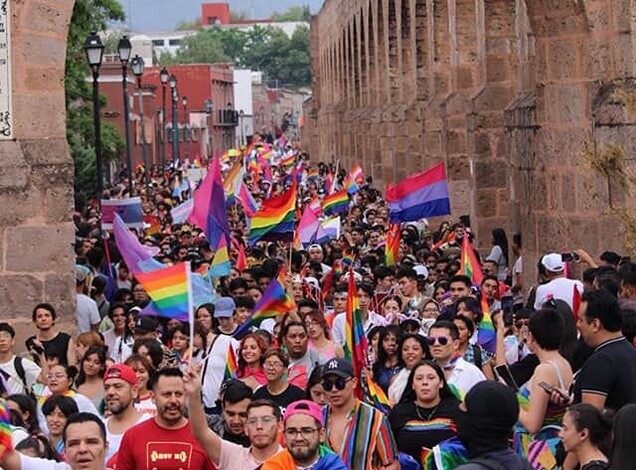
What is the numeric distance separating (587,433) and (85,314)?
883 cm

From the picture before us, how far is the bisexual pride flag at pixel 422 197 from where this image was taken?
21906 millimetres

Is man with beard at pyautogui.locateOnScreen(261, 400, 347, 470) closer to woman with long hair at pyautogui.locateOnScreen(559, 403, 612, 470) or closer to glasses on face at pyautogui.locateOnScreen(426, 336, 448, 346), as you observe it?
woman with long hair at pyautogui.locateOnScreen(559, 403, 612, 470)

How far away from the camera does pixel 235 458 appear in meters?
8.89

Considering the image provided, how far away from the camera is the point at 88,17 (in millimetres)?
39125

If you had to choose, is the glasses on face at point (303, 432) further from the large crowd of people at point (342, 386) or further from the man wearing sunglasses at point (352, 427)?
the man wearing sunglasses at point (352, 427)

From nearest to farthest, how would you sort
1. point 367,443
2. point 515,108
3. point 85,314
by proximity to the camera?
point 367,443, point 85,314, point 515,108

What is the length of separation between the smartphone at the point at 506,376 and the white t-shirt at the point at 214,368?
95.4 inches

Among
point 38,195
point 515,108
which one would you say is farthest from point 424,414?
point 515,108

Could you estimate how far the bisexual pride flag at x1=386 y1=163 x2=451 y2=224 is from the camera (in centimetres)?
2191

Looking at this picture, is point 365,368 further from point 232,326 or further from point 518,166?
point 518,166

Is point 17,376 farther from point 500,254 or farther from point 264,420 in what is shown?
point 500,254

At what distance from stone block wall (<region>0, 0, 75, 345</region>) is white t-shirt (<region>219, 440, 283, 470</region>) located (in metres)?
7.00

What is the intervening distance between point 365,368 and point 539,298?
6.58 feet

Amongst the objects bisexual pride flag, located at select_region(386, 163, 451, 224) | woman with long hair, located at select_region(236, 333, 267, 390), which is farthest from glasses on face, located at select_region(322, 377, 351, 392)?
bisexual pride flag, located at select_region(386, 163, 451, 224)
